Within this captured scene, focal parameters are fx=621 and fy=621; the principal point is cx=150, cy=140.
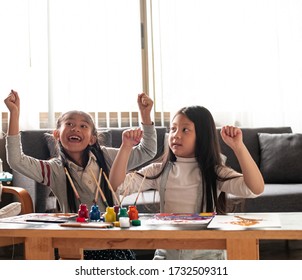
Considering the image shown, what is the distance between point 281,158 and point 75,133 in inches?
77.4

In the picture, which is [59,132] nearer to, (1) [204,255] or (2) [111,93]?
(1) [204,255]

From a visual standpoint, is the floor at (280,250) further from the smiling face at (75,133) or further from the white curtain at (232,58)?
the smiling face at (75,133)

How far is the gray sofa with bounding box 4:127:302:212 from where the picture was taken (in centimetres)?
330

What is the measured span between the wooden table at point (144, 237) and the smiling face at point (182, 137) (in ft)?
1.82

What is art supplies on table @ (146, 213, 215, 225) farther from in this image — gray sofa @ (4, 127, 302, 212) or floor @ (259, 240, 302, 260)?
floor @ (259, 240, 302, 260)

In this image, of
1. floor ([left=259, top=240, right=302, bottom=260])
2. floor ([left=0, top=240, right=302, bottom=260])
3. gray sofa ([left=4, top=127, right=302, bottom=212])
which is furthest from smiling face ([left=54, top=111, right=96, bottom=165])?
floor ([left=259, top=240, right=302, bottom=260])

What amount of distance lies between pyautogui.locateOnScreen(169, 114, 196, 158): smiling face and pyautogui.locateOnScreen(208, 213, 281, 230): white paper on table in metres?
0.45

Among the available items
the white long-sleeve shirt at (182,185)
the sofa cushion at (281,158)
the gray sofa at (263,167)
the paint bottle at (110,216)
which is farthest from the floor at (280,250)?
the paint bottle at (110,216)

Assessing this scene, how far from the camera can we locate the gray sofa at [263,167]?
330 cm

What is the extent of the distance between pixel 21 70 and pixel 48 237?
2.77 meters

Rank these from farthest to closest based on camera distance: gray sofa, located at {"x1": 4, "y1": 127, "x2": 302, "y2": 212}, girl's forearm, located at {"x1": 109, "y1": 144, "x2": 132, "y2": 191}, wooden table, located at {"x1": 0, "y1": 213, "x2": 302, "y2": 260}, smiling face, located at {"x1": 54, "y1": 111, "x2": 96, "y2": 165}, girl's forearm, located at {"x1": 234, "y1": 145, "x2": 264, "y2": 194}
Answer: gray sofa, located at {"x1": 4, "y1": 127, "x2": 302, "y2": 212} → smiling face, located at {"x1": 54, "y1": 111, "x2": 96, "y2": 165} → girl's forearm, located at {"x1": 109, "y1": 144, "x2": 132, "y2": 191} → girl's forearm, located at {"x1": 234, "y1": 145, "x2": 264, "y2": 194} → wooden table, located at {"x1": 0, "y1": 213, "x2": 302, "y2": 260}

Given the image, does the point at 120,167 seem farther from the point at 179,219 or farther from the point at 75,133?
the point at 179,219
